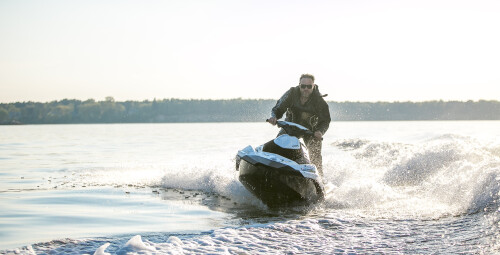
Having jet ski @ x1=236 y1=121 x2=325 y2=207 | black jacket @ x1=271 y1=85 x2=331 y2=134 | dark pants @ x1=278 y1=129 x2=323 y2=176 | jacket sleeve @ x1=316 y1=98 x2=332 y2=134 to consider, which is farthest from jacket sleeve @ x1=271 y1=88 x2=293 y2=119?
jet ski @ x1=236 y1=121 x2=325 y2=207

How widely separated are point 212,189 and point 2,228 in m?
5.39

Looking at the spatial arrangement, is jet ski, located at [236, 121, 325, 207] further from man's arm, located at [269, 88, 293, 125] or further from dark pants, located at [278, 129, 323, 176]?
dark pants, located at [278, 129, 323, 176]

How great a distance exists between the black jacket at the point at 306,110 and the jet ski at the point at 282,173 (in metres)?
0.83

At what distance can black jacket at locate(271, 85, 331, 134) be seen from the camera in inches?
409

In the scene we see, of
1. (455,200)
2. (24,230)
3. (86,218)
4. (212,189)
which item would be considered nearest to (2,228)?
(24,230)

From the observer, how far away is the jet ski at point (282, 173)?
8844 millimetres

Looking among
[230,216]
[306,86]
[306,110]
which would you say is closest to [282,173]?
[230,216]

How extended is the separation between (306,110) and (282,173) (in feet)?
6.63

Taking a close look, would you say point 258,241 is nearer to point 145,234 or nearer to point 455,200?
point 145,234

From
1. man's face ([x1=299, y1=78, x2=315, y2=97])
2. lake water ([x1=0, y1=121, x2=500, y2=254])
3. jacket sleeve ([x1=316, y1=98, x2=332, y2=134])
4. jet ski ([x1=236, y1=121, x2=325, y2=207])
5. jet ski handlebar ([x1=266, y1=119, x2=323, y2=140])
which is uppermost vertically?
man's face ([x1=299, y1=78, x2=315, y2=97])

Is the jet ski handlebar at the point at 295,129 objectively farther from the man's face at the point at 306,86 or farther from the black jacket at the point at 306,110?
the man's face at the point at 306,86

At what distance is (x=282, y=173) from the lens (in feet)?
28.9

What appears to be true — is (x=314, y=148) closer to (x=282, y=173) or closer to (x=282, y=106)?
(x=282, y=106)

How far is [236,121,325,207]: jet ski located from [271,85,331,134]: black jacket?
2.72ft
